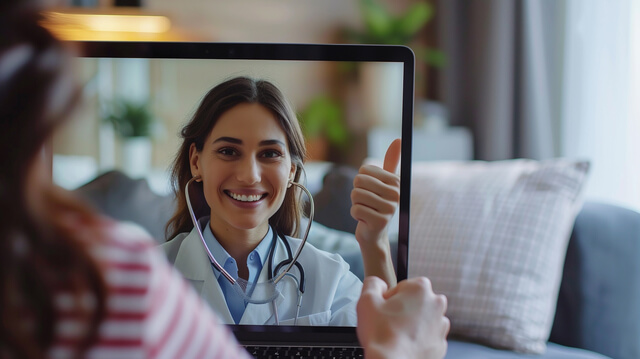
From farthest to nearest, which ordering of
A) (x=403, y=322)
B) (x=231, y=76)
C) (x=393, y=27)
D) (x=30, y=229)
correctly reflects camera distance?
(x=393, y=27) < (x=231, y=76) < (x=403, y=322) < (x=30, y=229)

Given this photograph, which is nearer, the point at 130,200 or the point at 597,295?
the point at 130,200

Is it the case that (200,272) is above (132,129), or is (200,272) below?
below

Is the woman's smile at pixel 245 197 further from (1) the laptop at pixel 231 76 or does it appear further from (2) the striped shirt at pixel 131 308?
(2) the striped shirt at pixel 131 308

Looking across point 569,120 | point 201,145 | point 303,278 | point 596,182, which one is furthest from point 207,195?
point 569,120

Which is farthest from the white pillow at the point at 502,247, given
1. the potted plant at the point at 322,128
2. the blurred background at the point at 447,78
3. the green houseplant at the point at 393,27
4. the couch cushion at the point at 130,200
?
the green houseplant at the point at 393,27

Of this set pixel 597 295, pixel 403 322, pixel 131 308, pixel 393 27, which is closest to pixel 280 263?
pixel 403 322

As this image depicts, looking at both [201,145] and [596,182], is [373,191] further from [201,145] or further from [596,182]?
[596,182]

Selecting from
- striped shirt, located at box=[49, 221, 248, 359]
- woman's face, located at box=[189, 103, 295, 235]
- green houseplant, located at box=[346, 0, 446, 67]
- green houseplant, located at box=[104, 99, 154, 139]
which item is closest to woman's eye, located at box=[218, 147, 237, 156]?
woman's face, located at box=[189, 103, 295, 235]

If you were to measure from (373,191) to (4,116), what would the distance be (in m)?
0.53

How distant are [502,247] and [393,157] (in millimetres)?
437

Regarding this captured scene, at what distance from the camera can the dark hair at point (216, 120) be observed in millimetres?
743

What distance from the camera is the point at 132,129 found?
0.81 metres

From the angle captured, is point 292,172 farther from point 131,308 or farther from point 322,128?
point 131,308

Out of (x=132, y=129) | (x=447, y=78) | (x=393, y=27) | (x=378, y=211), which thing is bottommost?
(x=378, y=211)
